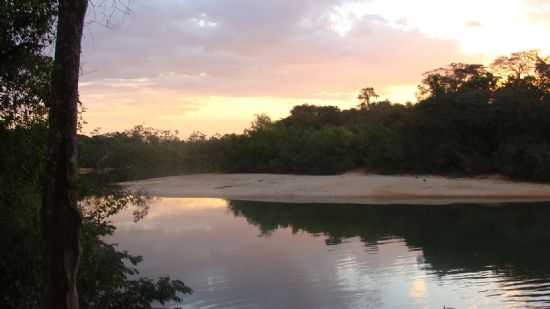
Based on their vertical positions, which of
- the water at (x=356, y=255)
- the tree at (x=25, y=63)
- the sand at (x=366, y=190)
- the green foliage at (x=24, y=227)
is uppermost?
the tree at (x=25, y=63)

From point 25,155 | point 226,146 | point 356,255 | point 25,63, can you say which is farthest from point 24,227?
point 226,146

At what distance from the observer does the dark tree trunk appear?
13.4 feet

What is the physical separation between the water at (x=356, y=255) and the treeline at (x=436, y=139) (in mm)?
5774

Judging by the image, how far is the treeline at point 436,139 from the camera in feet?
109

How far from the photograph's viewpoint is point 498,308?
10.7 meters

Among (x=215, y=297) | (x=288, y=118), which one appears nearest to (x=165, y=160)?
(x=288, y=118)

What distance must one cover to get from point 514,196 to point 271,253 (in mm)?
16748

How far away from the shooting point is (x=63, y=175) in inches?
160

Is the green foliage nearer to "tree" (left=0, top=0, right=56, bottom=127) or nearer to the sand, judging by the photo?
"tree" (left=0, top=0, right=56, bottom=127)

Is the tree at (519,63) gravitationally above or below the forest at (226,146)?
above

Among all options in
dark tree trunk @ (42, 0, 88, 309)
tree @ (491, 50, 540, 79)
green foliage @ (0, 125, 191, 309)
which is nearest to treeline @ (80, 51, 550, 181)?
tree @ (491, 50, 540, 79)

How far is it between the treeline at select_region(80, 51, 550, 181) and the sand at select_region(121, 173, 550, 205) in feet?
5.60

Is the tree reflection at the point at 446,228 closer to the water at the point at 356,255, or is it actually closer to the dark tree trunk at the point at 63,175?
the water at the point at 356,255

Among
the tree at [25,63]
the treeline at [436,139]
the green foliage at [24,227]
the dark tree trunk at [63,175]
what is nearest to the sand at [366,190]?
the treeline at [436,139]
